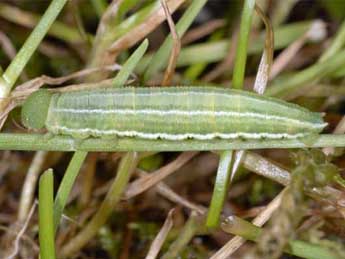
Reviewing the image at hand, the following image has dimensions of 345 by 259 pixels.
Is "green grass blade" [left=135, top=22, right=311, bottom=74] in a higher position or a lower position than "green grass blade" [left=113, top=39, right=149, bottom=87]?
higher

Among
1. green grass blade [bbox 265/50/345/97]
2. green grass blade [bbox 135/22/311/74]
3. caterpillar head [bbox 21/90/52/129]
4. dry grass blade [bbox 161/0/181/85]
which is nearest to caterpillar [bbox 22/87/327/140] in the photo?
caterpillar head [bbox 21/90/52/129]

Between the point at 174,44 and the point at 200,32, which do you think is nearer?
the point at 174,44

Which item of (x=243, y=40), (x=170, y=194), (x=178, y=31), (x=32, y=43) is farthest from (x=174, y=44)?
(x=170, y=194)

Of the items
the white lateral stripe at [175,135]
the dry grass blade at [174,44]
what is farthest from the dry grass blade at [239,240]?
the dry grass blade at [174,44]

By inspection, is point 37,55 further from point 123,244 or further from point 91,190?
point 123,244

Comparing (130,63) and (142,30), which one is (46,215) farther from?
(142,30)

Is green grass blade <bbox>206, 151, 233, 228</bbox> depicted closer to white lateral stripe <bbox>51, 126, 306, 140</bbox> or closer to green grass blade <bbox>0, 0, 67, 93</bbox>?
white lateral stripe <bbox>51, 126, 306, 140</bbox>

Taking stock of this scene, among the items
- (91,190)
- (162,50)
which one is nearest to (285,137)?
(162,50)
